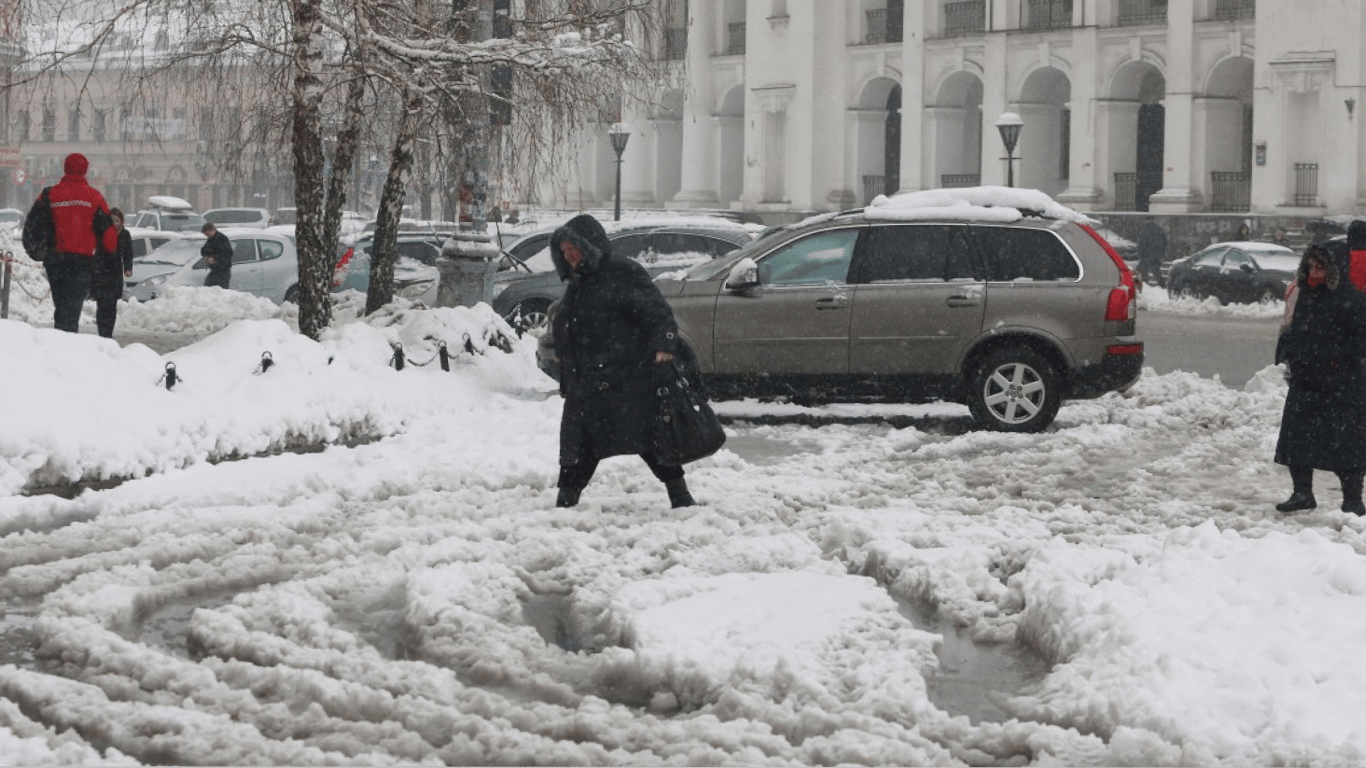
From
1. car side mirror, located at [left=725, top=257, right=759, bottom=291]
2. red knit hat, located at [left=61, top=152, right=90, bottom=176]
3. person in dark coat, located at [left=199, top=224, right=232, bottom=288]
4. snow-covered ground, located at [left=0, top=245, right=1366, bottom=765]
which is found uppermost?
red knit hat, located at [left=61, top=152, right=90, bottom=176]

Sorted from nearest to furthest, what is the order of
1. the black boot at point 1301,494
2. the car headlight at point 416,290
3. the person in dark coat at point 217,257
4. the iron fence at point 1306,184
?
the black boot at point 1301,494 → the car headlight at point 416,290 → the person in dark coat at point 217,257 → the iron fence at point 1306,184

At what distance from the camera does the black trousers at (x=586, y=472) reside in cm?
1084

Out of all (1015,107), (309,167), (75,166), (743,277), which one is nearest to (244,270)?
(75,166)

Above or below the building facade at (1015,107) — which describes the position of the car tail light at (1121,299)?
below

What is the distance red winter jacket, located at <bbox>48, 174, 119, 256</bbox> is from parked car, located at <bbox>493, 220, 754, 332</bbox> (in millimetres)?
5862

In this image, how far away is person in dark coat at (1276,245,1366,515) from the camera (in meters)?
11.0

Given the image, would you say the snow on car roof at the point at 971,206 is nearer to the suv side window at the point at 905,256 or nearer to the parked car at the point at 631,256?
the suv side window at the point at 905,256

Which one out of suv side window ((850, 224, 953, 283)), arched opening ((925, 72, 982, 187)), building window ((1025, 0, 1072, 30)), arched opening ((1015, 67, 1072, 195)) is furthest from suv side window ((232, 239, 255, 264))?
arched opening ((925, 72, 982, 187))

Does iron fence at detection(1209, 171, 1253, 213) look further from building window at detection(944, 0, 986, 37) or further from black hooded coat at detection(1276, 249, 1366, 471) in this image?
black hooded coat at detection(1276, 249, 1366, 471)

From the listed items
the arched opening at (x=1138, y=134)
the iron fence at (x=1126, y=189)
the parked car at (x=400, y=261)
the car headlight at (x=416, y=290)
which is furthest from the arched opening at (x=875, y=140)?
the car headlight at (x=416, y=290)

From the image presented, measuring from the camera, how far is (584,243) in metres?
10.7

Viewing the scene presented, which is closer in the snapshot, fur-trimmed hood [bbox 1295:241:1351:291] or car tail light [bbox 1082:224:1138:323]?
fur-trimmed hood [bbox 1295:241:1351:291]

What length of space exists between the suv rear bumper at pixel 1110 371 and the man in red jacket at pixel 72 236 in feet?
28.6

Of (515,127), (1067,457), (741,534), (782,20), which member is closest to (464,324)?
(515,127)
